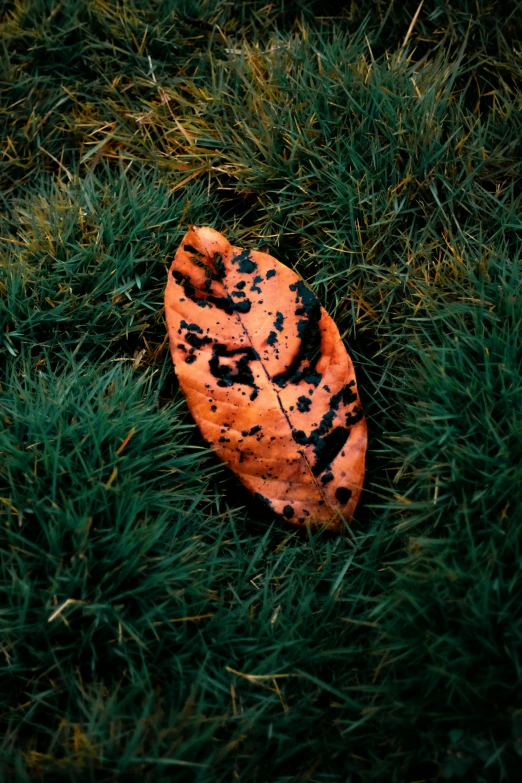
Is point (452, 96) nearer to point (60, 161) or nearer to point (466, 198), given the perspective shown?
point (466, 198)

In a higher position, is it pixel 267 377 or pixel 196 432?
pixel 267 377

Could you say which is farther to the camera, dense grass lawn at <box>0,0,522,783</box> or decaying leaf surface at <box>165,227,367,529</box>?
decaying leaf surface at <box>165,227,367,529</box>

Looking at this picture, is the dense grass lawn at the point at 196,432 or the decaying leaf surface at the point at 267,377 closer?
the dense grass lawn at the point at 196,432

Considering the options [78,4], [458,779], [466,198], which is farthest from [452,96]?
[458,779]

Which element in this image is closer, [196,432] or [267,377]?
[267,377]
